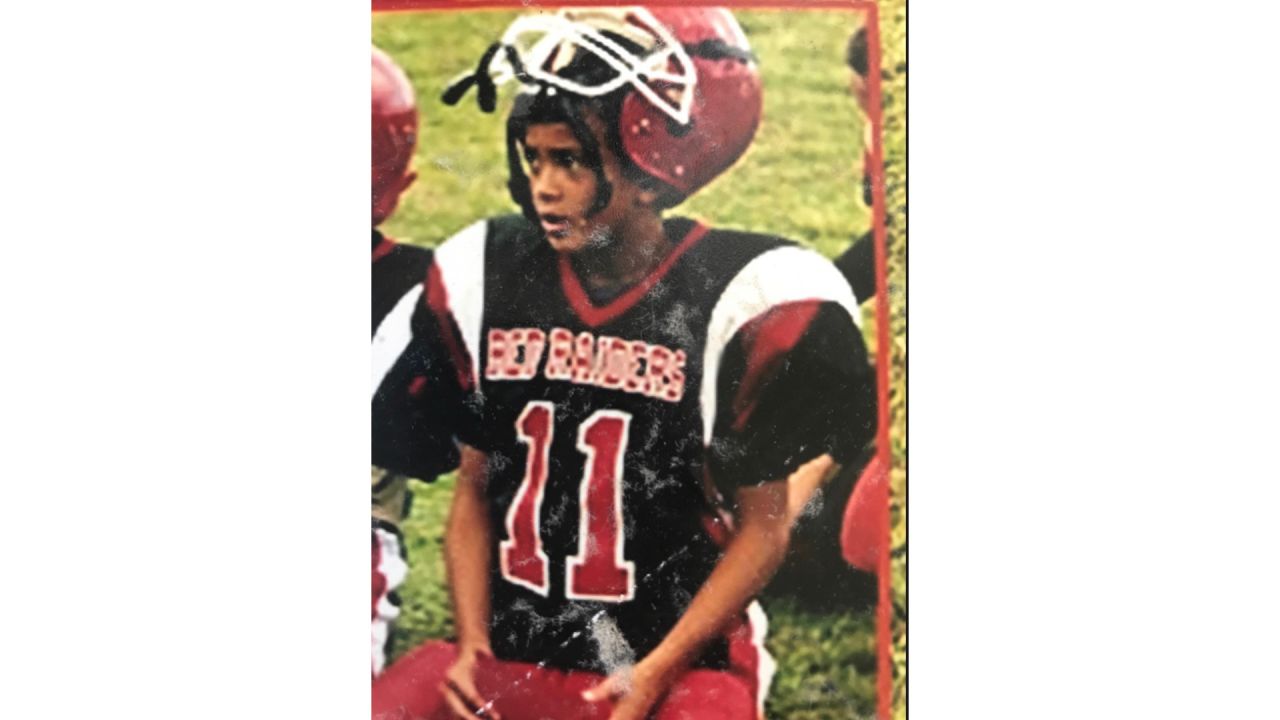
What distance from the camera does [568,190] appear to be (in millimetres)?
1229

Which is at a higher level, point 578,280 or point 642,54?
point 642,54

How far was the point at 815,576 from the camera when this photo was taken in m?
1.21

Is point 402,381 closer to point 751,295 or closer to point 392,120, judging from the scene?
point 392,120

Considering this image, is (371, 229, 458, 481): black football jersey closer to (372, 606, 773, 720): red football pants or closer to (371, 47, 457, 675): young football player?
(371, 47, 457, 675): young football player

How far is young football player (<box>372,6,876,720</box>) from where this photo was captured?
3.99ft

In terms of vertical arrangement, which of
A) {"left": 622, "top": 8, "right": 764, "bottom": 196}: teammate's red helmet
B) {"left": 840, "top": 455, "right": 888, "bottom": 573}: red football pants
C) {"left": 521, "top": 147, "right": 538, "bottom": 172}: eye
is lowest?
{"left": 840, "top": 455, "right": 888, "bottom": 573}: red football pants

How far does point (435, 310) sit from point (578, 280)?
0.18 meters

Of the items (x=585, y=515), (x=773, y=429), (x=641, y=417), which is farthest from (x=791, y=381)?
(x=585, y=515)

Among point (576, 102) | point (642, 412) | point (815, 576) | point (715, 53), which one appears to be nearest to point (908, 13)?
point (715, 53)

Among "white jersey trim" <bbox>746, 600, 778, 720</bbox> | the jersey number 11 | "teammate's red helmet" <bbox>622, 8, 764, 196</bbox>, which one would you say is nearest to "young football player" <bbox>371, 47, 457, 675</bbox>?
the jersey number 11

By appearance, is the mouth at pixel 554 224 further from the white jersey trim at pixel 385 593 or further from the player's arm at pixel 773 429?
the white jersey trim at pixel 385 593

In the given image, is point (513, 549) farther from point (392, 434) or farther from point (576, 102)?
point (576, 102)

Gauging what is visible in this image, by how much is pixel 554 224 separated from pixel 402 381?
0.88ft

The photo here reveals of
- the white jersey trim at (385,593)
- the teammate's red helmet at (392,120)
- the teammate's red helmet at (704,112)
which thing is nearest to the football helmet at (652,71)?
the teammate's red helmet at (704,112)
